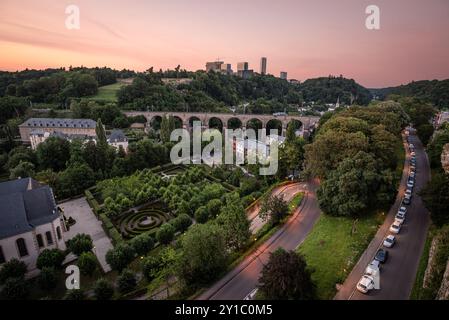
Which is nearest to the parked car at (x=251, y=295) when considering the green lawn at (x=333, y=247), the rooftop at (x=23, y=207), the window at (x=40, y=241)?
the green lawn at (x=333, y=247)

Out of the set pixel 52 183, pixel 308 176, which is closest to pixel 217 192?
pixel 308 176

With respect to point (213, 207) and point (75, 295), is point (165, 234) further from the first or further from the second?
point (75, 295)

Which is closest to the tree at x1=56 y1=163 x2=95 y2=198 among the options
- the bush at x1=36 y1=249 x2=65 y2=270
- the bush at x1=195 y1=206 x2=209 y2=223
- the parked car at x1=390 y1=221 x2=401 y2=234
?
the bush at x1=36 y1=249 x2=65 y2=270

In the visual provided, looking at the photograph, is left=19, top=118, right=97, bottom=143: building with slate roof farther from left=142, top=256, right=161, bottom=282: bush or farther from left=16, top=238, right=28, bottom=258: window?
left=142, top=256, right=161, bottom=282: bush

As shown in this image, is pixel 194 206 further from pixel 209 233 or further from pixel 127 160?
pixel 127 160
